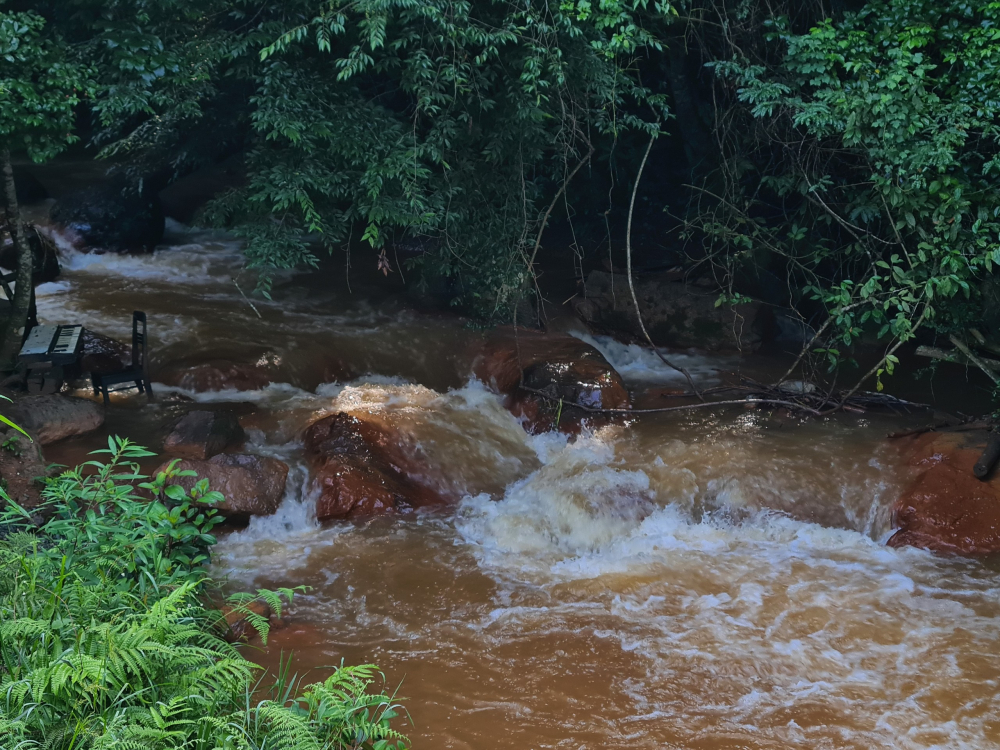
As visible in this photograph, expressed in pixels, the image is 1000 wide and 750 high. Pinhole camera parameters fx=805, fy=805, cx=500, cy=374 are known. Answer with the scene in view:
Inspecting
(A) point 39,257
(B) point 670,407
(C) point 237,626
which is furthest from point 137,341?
(B) point 670,407

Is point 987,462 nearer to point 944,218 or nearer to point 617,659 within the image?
point 944,218

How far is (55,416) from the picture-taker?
6.53 m

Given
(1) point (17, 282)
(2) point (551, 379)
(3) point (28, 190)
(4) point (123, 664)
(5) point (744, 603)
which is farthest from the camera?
(3) point (28, 190)

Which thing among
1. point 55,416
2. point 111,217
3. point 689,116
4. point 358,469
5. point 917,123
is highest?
point 689,116

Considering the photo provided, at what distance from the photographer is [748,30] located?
7770 millimetres

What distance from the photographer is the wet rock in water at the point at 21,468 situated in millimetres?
5336

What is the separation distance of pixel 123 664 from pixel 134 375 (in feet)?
15.1

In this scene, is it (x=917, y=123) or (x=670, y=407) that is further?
(x=670, y=407)

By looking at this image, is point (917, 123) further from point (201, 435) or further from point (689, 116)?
point (201, 435)

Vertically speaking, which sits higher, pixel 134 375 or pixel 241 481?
pixel 134 375

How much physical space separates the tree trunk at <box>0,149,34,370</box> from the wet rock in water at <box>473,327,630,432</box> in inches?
179

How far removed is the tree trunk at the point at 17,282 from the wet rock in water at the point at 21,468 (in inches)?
63.4

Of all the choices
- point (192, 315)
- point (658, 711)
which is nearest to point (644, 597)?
point (658, 711)

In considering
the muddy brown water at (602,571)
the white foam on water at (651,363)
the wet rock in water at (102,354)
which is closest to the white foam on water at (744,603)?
the muddy brown water at (602,571)
